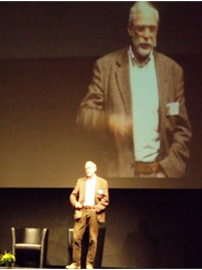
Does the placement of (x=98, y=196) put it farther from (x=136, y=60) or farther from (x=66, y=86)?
(x=136, y=60)

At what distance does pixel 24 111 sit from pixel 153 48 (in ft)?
5.92

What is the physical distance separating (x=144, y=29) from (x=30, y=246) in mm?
3010

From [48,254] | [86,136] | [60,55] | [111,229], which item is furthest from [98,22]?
[48,254]

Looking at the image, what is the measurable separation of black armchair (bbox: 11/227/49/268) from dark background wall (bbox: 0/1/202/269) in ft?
1.87

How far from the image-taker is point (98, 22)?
610 cm

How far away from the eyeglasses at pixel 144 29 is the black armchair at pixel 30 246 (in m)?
2.70

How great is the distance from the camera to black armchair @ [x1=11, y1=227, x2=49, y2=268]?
5879mm

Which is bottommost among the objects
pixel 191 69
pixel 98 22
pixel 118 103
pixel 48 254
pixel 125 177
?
pixel 48 254

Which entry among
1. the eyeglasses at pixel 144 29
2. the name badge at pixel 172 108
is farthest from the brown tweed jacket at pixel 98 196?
the eyeglasses at pixel 144 29

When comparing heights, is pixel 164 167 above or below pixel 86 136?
below

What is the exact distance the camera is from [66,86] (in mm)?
6109

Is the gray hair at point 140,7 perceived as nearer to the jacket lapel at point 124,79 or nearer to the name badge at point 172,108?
the jacket lapel at point 124,79

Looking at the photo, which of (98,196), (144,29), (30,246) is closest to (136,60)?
(144,29)

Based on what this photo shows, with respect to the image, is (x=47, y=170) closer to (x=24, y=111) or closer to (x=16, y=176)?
(x=16, y=176)
